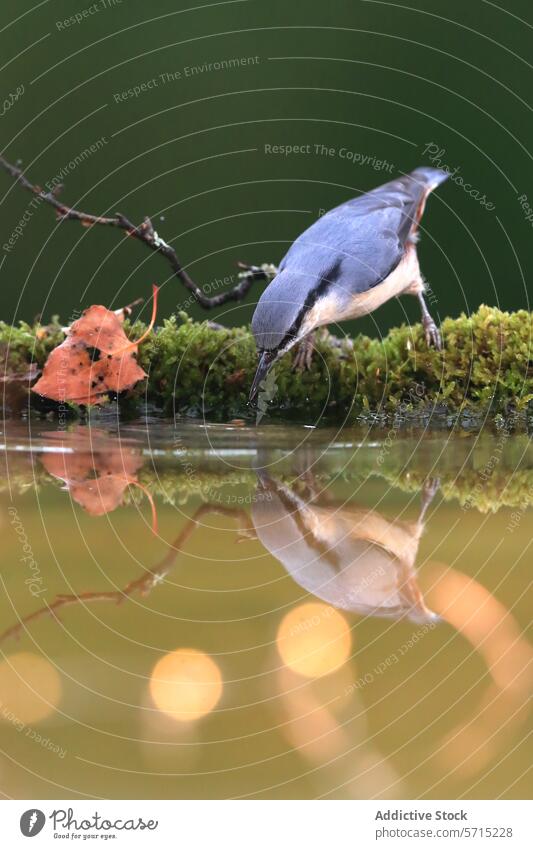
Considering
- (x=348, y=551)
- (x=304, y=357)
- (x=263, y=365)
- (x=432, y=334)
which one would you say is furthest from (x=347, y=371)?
(x=348, y=551)

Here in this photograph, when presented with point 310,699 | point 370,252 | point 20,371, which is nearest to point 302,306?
point 370,252

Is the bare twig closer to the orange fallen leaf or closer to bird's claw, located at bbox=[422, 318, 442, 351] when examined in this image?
the orange fallen leaf

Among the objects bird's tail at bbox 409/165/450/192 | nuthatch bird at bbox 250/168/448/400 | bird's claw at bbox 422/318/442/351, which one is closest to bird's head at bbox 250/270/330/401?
nuthatch bird at bbox 250/168/448/400

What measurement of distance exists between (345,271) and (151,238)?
0.69 metres

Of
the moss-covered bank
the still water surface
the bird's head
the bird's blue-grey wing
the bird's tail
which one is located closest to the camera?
the still water surface

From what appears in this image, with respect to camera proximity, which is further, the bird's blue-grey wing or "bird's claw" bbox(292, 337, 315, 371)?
"bird's claw" bbox(292, 337, 315, 371)

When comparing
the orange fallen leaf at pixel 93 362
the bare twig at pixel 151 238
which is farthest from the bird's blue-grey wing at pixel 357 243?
the orange fallen leaf at pixel 93 362

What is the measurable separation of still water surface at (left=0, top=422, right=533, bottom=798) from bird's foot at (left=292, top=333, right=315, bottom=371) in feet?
2.74

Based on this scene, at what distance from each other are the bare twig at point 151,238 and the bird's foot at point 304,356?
31cm

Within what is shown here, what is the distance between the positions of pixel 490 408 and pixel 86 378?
1033mm

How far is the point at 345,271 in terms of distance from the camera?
6.94ft

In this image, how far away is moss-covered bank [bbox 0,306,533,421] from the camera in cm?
223

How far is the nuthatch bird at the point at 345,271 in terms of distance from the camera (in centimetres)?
189
